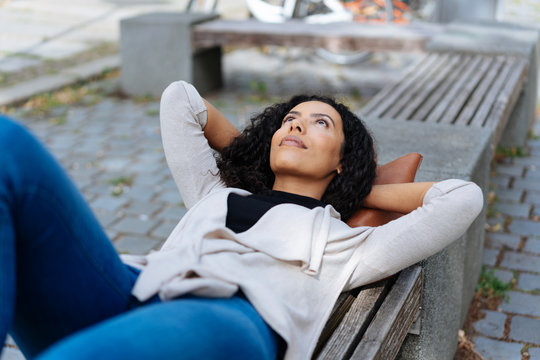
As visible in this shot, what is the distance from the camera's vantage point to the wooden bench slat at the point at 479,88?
3929 mm

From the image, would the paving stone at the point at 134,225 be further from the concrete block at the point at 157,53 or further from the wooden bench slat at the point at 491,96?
the concrete block at the point at 157,53

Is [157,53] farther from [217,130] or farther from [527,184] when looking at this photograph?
[217,130]

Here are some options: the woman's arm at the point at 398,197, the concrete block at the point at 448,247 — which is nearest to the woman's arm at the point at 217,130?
the woman's arm at the point at 398,197

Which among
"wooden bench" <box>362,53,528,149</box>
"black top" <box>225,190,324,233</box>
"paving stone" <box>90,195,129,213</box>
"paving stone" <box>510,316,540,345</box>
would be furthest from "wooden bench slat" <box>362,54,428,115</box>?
"black top" <box>225,190,324,233</box>

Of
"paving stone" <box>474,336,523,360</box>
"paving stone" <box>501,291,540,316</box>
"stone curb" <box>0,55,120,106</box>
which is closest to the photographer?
"paving stone" <box>474,336,523,360</box>

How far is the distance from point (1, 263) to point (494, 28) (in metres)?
5.66

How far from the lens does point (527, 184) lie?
194 inches

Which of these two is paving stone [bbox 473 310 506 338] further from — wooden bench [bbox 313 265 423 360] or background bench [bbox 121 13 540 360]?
wooden bench [bbox 313 265 423 360]

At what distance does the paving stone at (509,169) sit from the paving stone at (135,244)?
2696 millimetres

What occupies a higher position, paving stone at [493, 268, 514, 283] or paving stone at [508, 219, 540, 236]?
Answer: paving stone at [493, 268, 514, 283]

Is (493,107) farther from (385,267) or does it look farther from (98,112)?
(98,112)

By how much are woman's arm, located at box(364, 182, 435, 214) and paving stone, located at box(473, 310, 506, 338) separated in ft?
3.60

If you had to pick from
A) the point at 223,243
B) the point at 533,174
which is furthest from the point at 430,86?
the point at 223,243

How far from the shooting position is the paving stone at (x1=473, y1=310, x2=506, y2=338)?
3.15m
